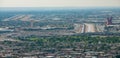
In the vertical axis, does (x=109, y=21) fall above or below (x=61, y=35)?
above

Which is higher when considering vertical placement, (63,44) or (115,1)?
(115,1)

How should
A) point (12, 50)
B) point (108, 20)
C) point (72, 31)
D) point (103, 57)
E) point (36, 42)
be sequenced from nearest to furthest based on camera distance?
point (103, 57)
point (12, 50)
point (36, 42)
point (72, 31)
point (108, 20)

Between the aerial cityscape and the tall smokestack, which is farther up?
the tall smokestack

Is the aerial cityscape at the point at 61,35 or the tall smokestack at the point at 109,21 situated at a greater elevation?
the tall smokestack at the point at 109,21

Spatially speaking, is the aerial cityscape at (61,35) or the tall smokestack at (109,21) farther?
the tall smokestack at (109,21)

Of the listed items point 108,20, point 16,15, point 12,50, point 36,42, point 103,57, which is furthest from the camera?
point 16,15

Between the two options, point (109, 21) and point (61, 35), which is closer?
point (61, 35)

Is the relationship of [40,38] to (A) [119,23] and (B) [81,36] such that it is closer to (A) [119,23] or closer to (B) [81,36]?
(B) [81,36]

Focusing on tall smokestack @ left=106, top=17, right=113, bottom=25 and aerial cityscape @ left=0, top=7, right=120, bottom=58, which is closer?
aerial cityscape @ left=0, top=7, right=120, bottom=58

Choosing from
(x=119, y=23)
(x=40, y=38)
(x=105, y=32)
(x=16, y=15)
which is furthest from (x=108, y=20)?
(x=16, y=15)

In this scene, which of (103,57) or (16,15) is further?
(16,15)
